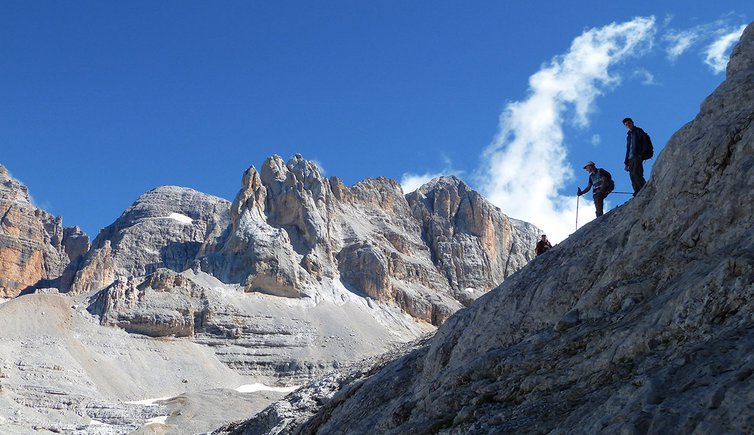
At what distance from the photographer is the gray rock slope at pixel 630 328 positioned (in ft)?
29.5

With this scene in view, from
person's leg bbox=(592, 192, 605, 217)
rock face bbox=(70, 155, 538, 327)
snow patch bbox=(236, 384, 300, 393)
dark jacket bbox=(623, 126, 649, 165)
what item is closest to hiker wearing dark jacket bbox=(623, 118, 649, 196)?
dark jacket bbox=(623, 126, 649, 165)

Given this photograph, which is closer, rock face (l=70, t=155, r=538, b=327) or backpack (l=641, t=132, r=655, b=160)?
backpack (l=641, t=132, r=655, b=160)

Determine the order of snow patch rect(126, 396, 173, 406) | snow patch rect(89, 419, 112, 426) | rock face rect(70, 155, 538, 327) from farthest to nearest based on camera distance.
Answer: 1. rock face rect(70, 155, 538, 327)
2. snow patch rect(126, 396, 173, 406)
3. snow patch rect(89, 419, 112, 426)

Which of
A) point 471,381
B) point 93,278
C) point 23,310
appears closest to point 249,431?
point 471,381

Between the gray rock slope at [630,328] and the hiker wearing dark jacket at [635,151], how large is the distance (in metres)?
1.39

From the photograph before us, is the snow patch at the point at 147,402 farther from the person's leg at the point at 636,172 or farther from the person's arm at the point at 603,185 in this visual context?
the person's leg at the point at 636,172

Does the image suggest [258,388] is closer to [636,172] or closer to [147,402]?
[147,402]

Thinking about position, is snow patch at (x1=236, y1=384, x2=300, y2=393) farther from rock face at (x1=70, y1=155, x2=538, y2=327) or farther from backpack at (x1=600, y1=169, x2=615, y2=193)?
backpack at (x1=600, y1=169, x2=615, y2=193)

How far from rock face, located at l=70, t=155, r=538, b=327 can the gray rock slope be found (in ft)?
365

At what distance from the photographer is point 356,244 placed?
150 m

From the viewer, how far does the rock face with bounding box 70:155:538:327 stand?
132375 millimetres

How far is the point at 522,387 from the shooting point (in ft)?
39.3

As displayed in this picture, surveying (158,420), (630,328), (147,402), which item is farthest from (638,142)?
(147,402)

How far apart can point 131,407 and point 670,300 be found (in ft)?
263
